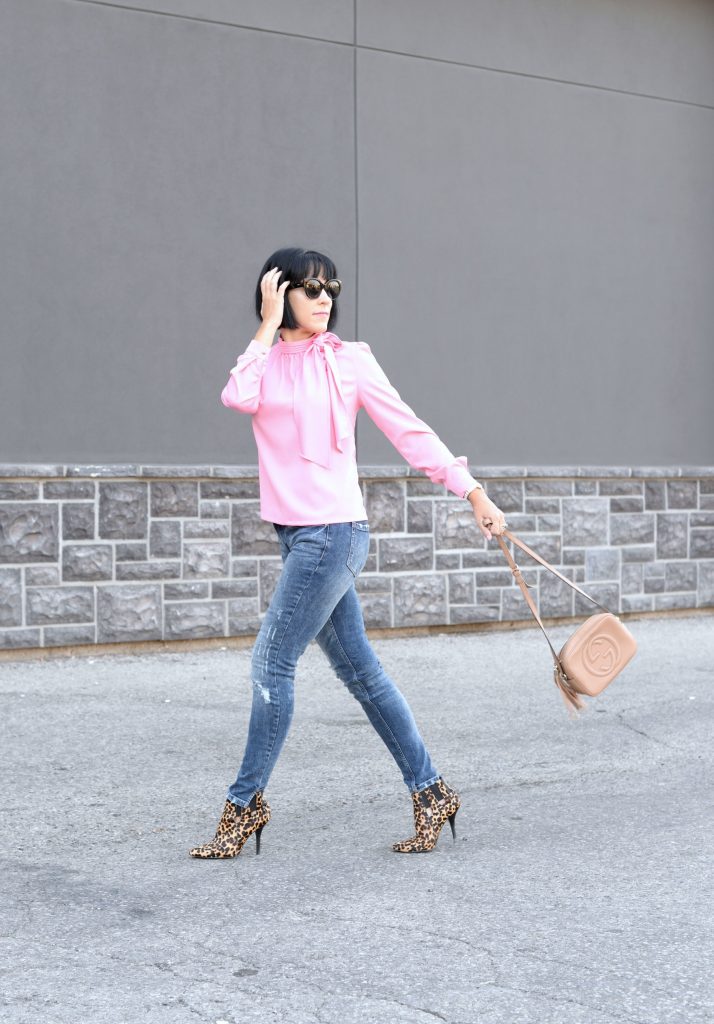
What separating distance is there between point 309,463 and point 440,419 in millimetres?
5329

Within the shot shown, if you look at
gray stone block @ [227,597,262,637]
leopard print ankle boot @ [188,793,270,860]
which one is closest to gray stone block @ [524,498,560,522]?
gray stone block @ [227,597,262,637]

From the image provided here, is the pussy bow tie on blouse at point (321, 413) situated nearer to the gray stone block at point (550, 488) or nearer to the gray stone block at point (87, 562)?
the gray stone block at point (87, 562)

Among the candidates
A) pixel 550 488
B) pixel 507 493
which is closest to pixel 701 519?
pixel 550 488

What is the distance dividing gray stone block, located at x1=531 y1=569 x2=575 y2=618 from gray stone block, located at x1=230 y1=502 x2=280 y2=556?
209 cm

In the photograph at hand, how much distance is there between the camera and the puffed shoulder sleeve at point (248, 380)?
13.7 ft

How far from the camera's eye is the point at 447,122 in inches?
374

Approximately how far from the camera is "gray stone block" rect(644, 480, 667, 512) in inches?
398

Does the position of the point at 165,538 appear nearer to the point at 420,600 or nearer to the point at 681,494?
the point at 420,600

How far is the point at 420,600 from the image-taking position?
9.10 m

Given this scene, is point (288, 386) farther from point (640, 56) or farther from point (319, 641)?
point (640, 56)

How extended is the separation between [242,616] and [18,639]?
1.42m

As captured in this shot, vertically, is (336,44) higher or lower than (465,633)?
higher

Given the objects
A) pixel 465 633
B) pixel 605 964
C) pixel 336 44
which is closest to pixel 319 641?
pixel 605 964

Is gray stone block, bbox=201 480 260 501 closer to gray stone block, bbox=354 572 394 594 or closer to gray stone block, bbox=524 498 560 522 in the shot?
gray stone block, bbox=354 572 394 594
